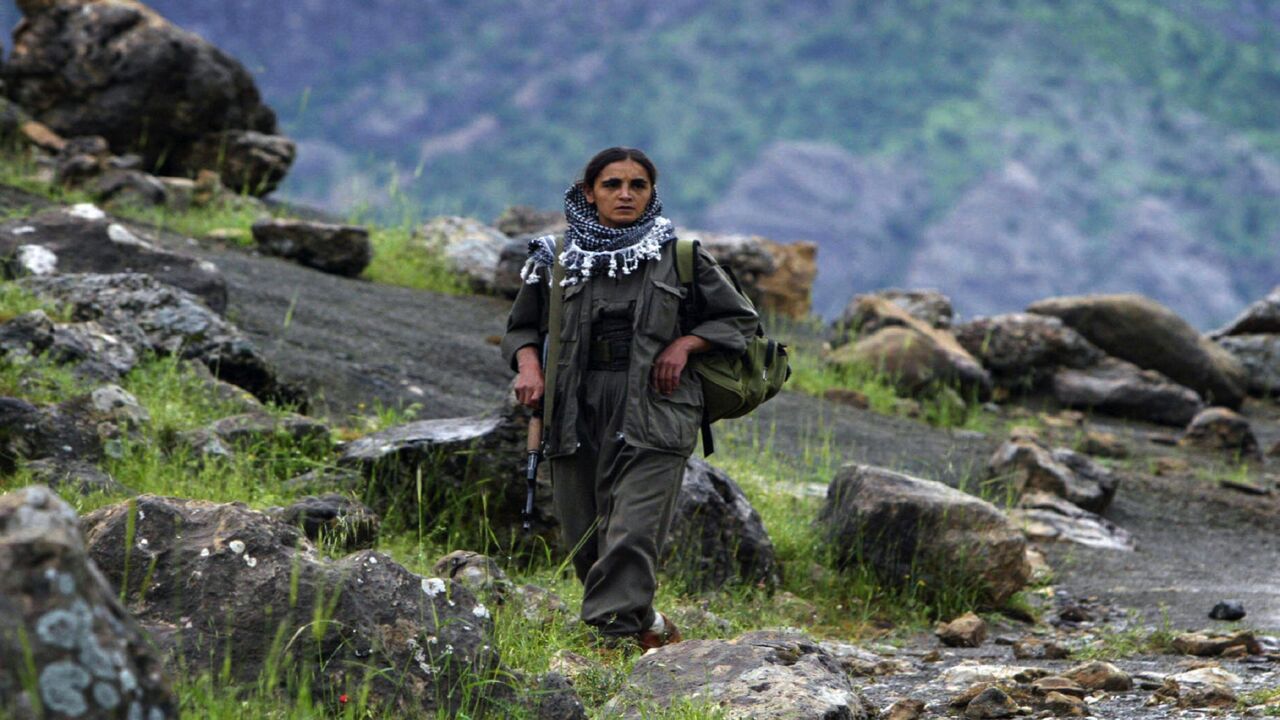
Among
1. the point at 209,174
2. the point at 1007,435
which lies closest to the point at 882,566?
the point at 1007,435

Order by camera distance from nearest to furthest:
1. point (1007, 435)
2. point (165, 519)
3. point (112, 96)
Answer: point (165, 519)
point (1007, 435)
point (112, 96)

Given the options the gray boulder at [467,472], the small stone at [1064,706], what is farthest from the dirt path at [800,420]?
the small stone at [1064,706]

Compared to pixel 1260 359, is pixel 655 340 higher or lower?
lower

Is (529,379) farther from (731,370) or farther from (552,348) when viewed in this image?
(731,370)

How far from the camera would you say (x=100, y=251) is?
9.29m

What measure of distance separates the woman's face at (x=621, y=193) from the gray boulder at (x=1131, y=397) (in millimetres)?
10180

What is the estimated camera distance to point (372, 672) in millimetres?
3355

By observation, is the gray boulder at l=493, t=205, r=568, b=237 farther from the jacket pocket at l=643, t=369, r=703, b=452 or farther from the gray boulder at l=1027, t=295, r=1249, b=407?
the jacket pocket at l=643, t=369, r=703, b=452

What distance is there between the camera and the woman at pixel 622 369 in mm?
4836

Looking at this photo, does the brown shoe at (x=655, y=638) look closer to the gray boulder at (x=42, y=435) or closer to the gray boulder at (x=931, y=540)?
the gray boulder at (x=931, y=540)

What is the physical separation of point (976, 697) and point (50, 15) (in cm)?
1407

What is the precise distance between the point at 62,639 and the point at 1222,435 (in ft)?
40.5

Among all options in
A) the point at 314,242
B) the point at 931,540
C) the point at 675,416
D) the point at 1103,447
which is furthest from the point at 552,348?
the point at 1103,447

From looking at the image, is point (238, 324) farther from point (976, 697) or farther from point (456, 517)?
point (976, 697)
